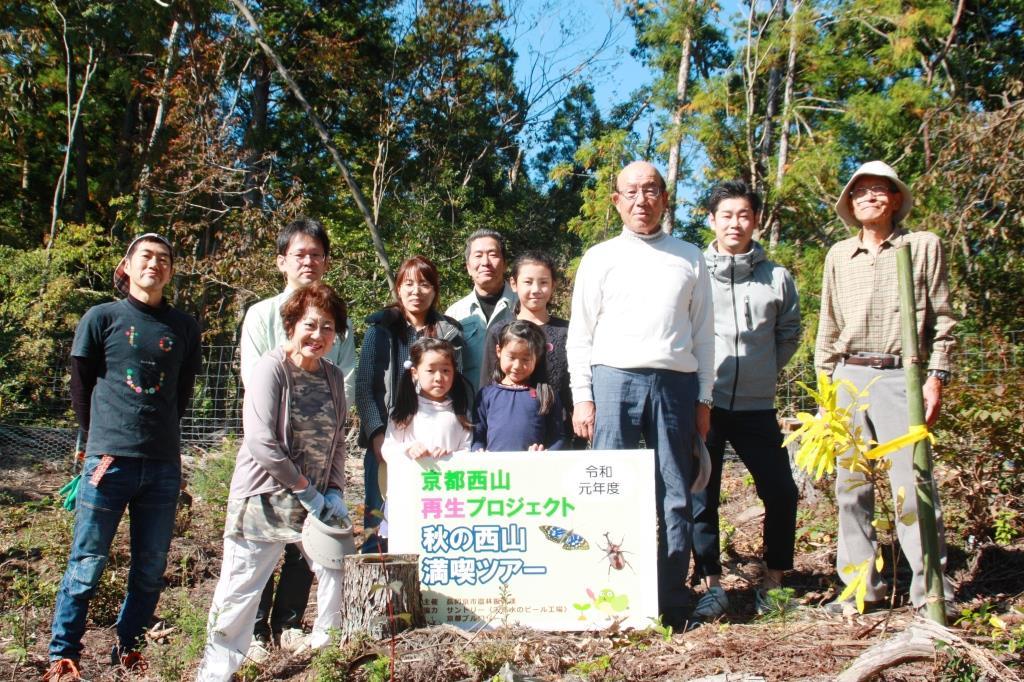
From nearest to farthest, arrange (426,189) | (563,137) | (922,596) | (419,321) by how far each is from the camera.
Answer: (922,596) < (419,321) < (426,189) < (563,137)

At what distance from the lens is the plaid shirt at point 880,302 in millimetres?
3607

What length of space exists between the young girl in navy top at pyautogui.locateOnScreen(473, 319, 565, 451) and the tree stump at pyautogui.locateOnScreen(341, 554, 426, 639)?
34.1 inches

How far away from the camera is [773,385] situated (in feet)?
13.5

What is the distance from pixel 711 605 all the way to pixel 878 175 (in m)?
2.02

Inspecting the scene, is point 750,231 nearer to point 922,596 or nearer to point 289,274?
point 922,596

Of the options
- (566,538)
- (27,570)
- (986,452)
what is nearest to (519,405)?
(566,538)

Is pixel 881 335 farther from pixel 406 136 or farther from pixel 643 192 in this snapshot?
pixel 406 136

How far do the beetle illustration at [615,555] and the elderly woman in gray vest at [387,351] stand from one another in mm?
1131

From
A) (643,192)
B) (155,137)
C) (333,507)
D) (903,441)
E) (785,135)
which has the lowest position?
(333,507)

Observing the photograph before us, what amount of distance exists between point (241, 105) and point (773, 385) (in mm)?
16803

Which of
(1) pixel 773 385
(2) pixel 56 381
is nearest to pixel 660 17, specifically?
(2) pixel 56 381

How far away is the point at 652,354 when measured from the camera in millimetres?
3584

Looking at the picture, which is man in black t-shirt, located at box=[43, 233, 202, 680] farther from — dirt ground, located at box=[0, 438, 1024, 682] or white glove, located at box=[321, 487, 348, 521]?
white glove, located at box=[321, 487, 348, 521]

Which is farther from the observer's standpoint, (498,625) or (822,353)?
(822,353)
